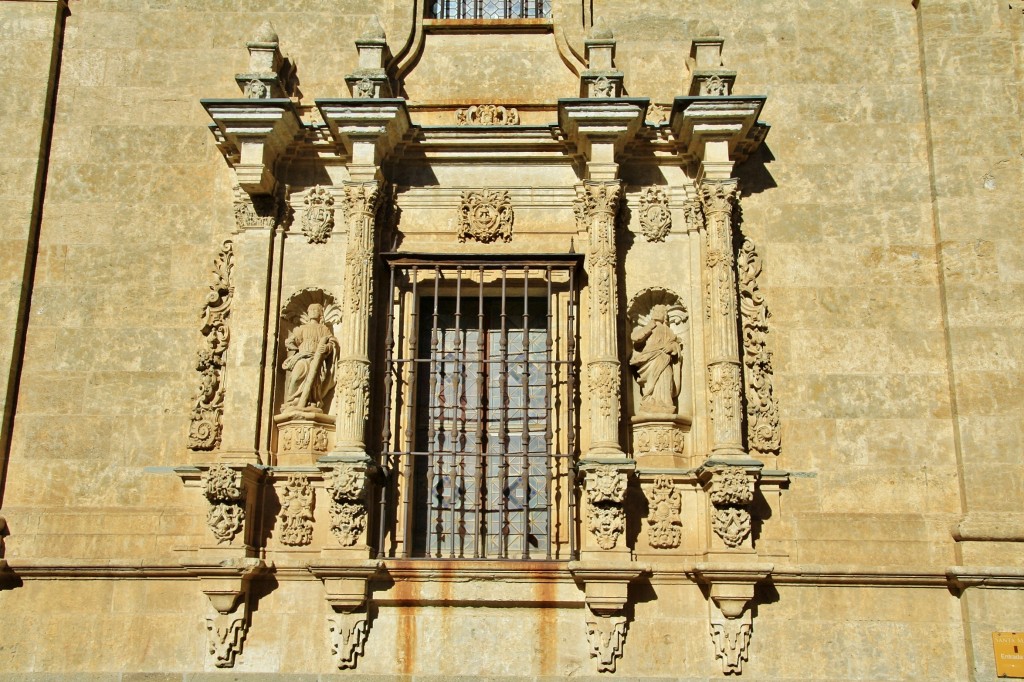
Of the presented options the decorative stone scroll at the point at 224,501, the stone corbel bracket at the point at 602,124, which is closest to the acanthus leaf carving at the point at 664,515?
the stone corbel bracket at the point at 602,124

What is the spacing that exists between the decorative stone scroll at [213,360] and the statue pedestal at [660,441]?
367cm

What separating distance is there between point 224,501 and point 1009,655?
6.44 meters

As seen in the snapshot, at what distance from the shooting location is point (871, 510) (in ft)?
32.1

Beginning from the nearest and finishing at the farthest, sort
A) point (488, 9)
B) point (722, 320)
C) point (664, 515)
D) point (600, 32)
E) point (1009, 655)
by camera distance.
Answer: point (1009, 655)
point (664, 515)
point (722, 320)
point (600, 32)
point (488, 9)

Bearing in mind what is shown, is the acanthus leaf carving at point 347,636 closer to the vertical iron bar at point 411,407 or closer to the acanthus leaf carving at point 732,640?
the vertical iron bar at point 411,407

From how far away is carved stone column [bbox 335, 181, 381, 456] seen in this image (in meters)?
9.72

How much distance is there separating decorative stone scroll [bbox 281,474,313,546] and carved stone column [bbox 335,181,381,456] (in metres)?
0.53

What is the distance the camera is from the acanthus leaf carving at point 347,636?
9344mm

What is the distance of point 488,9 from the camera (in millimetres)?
11703

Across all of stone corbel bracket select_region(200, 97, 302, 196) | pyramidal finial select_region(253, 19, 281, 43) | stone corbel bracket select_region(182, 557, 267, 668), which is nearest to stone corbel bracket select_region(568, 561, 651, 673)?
stone corbel bracket select_region(182, 557, 267, 668)

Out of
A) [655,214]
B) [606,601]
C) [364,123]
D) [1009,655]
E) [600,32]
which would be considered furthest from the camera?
[600,32]

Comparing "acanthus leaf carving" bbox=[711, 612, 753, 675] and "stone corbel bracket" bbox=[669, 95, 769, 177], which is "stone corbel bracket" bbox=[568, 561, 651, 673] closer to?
"acanthus leaf carving" bbox=[711, 612, 753, 675]

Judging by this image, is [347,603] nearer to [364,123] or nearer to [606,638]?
[606,638]

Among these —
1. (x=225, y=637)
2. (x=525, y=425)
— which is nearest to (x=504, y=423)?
(x=525, y=425)
